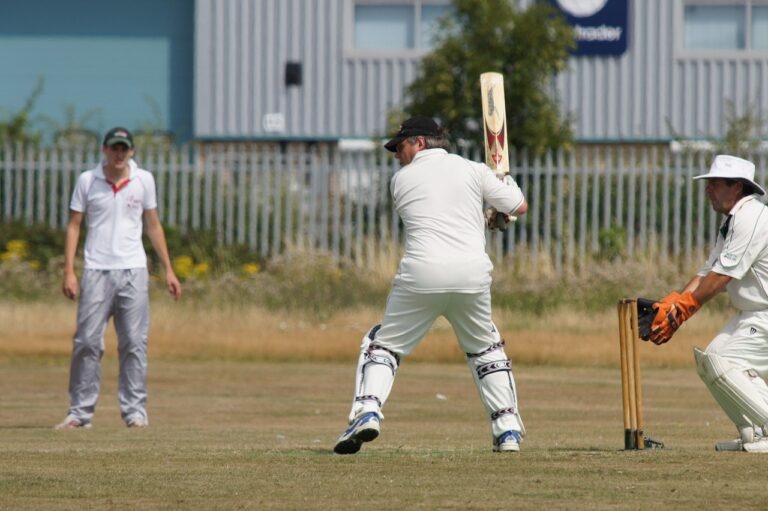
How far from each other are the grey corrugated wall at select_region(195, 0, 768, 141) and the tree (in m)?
3.90

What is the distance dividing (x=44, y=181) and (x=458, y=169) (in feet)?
51.9

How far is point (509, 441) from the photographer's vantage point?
8.28 metres

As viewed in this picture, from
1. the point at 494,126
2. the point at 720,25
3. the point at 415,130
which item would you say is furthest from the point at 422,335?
the point at 720,25

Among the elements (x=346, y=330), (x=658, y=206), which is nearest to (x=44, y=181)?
(x=346, y=330)

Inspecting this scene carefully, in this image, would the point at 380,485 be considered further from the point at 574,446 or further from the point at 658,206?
the point at 658,206

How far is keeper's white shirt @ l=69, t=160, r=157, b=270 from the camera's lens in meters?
10.9

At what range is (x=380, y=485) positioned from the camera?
270 inches

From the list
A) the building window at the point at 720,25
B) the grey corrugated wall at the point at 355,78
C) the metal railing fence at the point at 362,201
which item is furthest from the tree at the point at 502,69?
the building window at the point at 720,25

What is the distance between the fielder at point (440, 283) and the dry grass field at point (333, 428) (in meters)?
0.26

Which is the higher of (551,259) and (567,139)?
(567,139)

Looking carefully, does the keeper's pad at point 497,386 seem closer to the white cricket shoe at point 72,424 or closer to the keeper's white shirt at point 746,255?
the keeper's white shirt at point 746,255

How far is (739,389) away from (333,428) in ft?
12.6

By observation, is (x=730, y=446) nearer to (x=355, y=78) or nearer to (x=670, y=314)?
(x=670, y=314)

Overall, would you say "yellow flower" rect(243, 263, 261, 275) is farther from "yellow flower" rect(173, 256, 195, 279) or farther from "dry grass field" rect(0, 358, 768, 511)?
"dry grass field" rect(0, 358, 768, 511)
